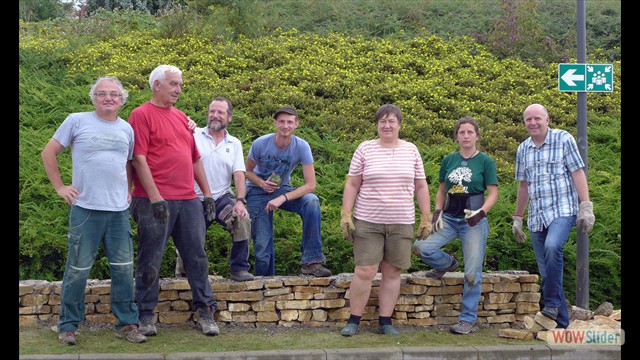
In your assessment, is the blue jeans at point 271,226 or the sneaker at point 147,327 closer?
the sneaker at point 147,327

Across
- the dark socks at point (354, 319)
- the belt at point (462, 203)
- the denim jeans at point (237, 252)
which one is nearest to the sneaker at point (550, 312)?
the belt at point (462, 203)

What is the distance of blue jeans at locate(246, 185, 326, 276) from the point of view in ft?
22.5

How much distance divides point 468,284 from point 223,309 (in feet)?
7.12

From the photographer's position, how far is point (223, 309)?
6699 millimetres

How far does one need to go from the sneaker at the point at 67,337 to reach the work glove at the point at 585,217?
424 cm

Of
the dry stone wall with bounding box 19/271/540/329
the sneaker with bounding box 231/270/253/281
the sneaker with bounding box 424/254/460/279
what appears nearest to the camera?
the dry stone wall with bounding box 19/271/540/329

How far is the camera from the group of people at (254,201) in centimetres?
588

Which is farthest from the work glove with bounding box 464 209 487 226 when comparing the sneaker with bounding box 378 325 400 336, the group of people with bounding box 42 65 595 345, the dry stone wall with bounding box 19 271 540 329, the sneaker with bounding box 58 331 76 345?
the sneaker with bounding box 58 331 76 345

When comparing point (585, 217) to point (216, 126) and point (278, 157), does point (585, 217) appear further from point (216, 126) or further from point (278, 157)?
point (216, 126)

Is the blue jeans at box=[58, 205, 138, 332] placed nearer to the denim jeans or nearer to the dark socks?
the denim jeans

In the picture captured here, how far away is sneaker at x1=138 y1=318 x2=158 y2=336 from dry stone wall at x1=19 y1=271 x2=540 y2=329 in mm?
394

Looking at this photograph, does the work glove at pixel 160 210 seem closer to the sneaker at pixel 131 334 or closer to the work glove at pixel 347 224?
the sneaker at pixel 131 334

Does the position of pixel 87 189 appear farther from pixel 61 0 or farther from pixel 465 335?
pixel 61 0

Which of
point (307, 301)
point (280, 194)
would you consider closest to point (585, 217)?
point (307, 301)
